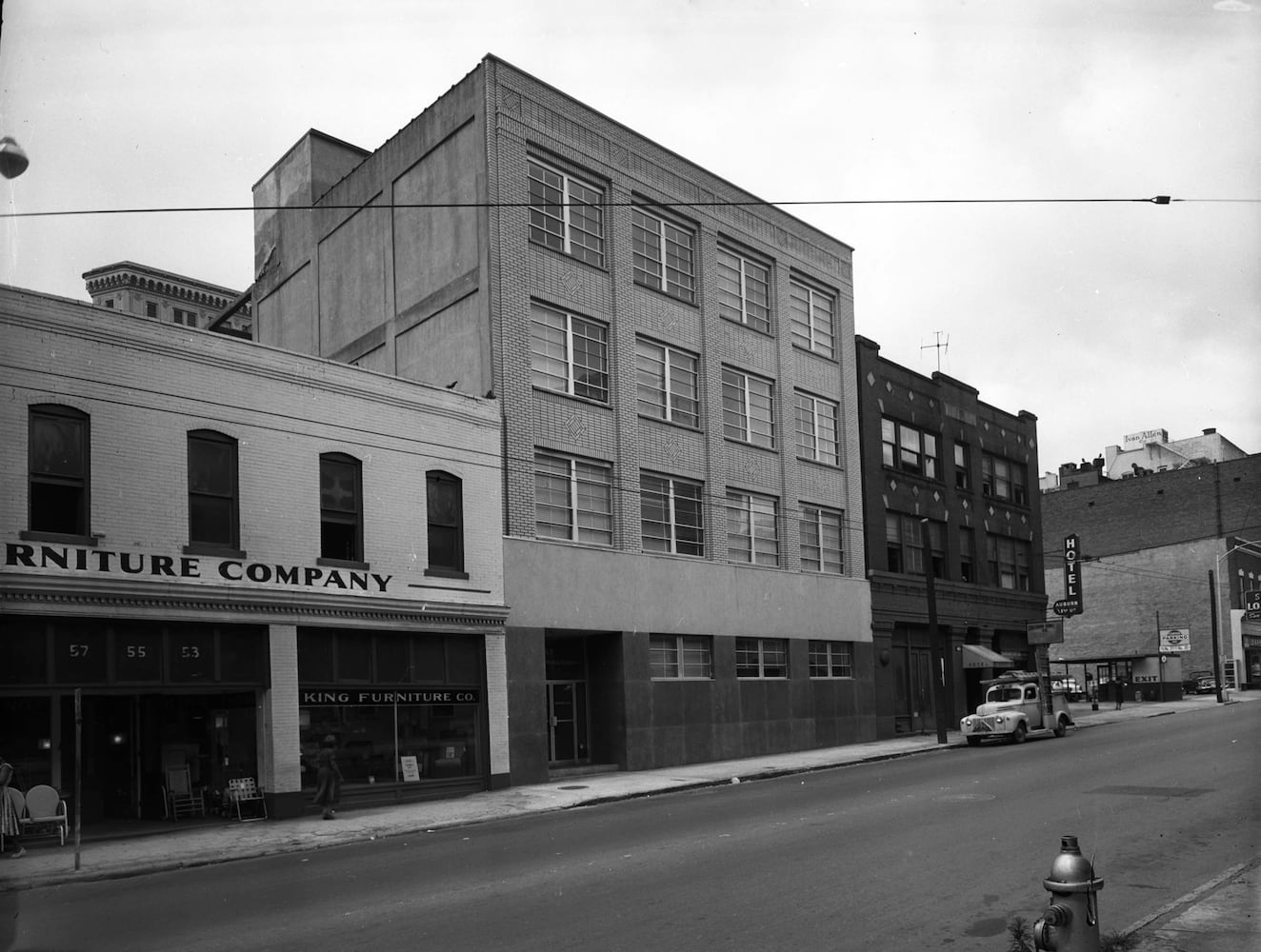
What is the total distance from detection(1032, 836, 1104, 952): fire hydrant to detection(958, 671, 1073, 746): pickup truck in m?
27.1

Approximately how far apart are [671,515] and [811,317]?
1025cm

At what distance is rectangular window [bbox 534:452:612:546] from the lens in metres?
27.7

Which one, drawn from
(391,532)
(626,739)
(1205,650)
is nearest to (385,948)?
(391,532)

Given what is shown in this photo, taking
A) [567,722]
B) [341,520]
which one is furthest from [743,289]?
[341,520]

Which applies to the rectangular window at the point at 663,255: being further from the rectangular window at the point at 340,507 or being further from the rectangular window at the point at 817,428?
the rectangular window at the point at 340,507

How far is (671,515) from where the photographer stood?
31.4m

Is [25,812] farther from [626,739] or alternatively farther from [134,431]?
[626,739]

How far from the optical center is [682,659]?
31.2 metres

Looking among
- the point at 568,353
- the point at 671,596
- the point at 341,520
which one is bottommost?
the point at 671,596

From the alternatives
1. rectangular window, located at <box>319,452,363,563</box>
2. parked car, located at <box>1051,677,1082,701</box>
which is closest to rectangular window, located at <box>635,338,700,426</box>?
rectangular window, located at <box>319,452,363,563</box>

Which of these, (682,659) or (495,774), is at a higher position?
(682,659)

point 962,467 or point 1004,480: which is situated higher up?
point 962,467

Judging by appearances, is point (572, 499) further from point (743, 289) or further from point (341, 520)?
point (743, 289)

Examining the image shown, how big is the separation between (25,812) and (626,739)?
46.4 feet
